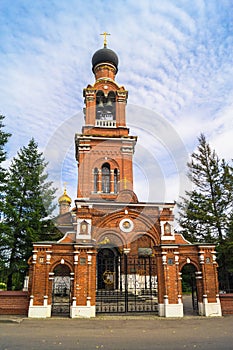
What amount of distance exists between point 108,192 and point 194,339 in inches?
575

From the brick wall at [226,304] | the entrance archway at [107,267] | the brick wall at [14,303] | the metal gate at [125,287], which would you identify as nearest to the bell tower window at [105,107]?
the entrance archway at [107,267]

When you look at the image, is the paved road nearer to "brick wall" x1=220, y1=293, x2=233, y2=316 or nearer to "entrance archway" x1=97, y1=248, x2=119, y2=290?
"brick wall" x1=220, y1=293, x2=233, y2=316

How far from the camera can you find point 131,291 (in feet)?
53.4

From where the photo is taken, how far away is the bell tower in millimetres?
21984

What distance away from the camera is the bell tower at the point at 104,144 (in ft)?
72.1

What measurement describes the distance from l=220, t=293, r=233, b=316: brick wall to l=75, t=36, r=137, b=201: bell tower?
33.2ft

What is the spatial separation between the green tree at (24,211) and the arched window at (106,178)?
13.3ft

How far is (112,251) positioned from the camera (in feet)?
60.0

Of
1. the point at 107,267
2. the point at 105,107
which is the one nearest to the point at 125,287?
the point at 107,267

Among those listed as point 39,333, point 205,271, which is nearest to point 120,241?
point 205,271

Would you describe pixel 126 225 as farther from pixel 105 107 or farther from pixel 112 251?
pixel 105 107

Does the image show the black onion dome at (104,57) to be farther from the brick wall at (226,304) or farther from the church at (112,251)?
the brick wall at (226,304)

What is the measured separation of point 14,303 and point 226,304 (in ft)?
31.5

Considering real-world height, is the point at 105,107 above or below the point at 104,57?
below
